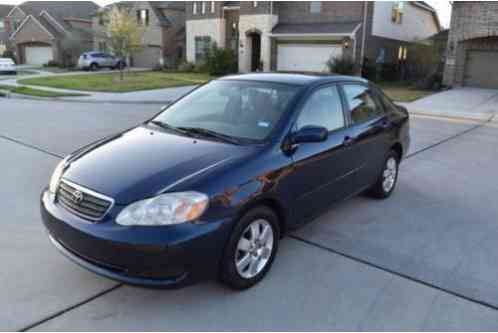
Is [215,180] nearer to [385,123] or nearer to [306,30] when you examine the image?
[385,123]

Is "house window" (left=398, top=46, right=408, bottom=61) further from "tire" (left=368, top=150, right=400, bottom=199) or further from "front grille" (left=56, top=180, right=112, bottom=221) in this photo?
"front grille" (left=56, top=180, right=112, bottom=221)

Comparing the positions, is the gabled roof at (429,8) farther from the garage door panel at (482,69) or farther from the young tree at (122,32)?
the young tree at (122,32)

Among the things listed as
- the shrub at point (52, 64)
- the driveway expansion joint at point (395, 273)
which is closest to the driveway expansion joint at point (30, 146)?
the driveway expansion joint at point (395, 273)

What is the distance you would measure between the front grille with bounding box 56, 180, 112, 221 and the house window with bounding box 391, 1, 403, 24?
29.0 meters

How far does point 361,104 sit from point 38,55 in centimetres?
4742

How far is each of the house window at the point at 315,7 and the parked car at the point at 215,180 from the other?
24.1m

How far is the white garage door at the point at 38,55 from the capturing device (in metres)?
43.5

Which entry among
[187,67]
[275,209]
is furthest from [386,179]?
[187,67]

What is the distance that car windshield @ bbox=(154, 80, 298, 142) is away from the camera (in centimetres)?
370

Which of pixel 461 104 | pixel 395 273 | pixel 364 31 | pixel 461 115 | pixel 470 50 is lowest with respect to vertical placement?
pixel 395 273

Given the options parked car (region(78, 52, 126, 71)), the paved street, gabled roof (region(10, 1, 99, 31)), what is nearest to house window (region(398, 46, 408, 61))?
parked car (region(78, 52, 126, 71))

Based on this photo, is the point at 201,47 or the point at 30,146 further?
the point at 201,47

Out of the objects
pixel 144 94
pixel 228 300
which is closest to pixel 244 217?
pixel 228 300

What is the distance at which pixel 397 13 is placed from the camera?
1128 inches
